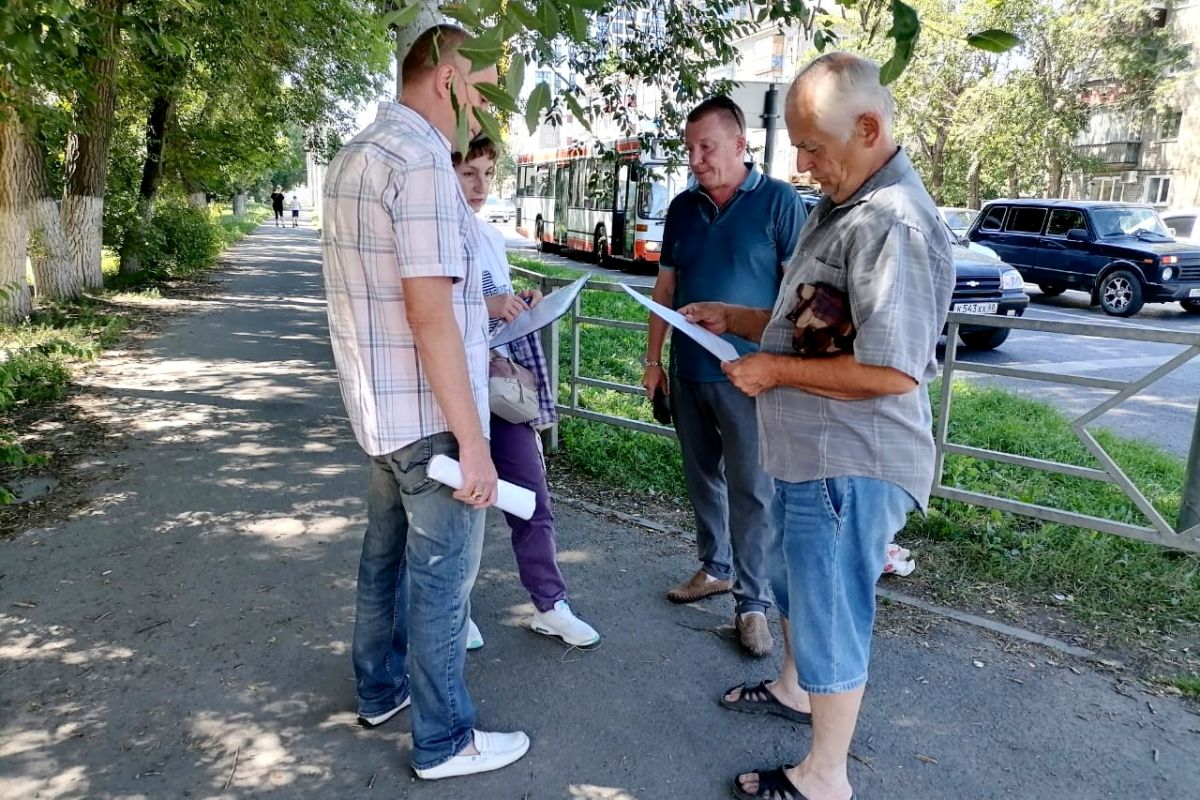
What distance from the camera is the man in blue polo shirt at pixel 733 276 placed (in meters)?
3.25

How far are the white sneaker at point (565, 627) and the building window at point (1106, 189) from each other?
3769 centimetres

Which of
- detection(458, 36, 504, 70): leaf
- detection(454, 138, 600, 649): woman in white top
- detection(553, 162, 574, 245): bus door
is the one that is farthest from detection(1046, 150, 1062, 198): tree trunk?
detection(458, 36, 504, 70): leaf

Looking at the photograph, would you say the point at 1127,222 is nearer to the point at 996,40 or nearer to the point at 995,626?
the point at 995,626

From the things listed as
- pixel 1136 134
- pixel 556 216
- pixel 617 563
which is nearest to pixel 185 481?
pixel 617 563

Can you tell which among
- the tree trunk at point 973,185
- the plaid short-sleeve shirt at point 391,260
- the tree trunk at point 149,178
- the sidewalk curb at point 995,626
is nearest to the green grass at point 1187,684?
the sidewalk curb at point 995,626

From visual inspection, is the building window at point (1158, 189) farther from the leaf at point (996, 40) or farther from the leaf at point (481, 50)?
the leaf at point (481, 50)

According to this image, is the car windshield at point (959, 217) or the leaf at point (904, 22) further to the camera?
the car windshield at point (959, 217)

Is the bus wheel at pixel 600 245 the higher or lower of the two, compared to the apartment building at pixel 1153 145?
lower

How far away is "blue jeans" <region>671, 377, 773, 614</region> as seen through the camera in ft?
10.8

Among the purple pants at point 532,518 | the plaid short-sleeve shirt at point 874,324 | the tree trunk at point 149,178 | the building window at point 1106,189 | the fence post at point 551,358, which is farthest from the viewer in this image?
the building window at point 1106,189

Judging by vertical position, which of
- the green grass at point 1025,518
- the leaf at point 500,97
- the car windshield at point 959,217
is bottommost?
the green grass at point 1025,518

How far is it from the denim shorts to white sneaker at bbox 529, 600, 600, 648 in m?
1.15

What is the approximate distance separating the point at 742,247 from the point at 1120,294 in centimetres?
1429

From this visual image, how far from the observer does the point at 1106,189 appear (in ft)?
→ 115
